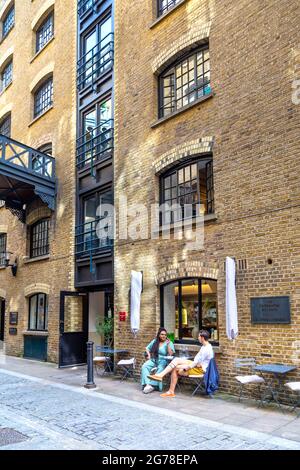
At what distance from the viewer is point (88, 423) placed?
6.69 m

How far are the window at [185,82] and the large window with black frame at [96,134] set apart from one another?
2.20m

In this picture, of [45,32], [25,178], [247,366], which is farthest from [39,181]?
[247,366]

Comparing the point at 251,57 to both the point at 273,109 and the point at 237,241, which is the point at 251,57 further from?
the point at 237,241

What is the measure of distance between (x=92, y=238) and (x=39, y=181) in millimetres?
3101

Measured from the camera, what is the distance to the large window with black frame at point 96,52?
13431mm

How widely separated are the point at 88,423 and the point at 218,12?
8890mm

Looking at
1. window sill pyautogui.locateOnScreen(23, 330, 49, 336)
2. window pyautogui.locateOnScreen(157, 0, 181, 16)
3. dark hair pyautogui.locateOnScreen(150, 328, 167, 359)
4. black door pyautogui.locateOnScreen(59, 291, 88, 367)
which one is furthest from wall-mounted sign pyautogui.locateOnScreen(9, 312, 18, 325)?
window pyautogui.locateOnScreen(157, 0, 181, 16)

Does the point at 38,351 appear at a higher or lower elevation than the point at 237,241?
lower

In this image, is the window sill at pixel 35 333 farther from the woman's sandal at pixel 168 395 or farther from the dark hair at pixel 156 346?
the woman's sandal at pixel 168 395

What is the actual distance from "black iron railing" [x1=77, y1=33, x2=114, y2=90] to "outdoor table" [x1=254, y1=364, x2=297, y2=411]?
982cm

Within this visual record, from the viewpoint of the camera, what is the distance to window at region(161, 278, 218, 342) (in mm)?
9461

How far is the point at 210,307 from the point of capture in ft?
31.2
